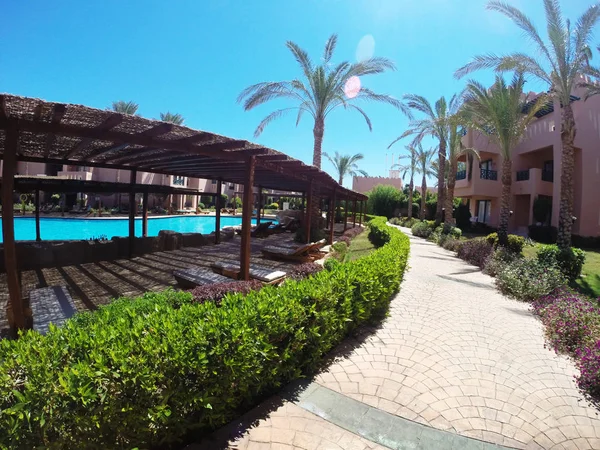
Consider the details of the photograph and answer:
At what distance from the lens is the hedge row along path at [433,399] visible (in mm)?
2803

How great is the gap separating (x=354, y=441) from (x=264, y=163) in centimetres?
579

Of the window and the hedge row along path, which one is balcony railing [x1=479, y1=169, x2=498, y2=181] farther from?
the hedge row along path

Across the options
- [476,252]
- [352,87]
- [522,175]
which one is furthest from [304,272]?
[522,175]

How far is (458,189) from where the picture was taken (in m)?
27.0

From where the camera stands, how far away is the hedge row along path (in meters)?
2.80

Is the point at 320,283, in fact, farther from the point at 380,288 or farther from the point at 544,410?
the point at 544,410

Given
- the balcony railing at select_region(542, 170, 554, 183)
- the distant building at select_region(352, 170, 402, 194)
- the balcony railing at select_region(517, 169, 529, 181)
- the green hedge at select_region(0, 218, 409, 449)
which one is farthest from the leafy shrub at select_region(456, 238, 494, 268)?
the distant building at select_region(352, 170, 402, 194)

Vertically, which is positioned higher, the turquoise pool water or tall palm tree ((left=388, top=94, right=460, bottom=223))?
tall palm tree ((left=388, top=94, right=460, bottom=223))

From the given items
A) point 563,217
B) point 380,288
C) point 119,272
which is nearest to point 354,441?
point 380,288

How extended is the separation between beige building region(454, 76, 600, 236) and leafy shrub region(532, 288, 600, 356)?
14245mm

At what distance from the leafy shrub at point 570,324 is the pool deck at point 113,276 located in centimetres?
656

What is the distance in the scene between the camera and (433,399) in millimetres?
3395

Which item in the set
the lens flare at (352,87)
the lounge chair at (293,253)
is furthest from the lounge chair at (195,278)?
the lens flare at (352,87)

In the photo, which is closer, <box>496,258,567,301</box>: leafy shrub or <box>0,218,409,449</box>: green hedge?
<box>0,218,409,449</box>: green hedge
